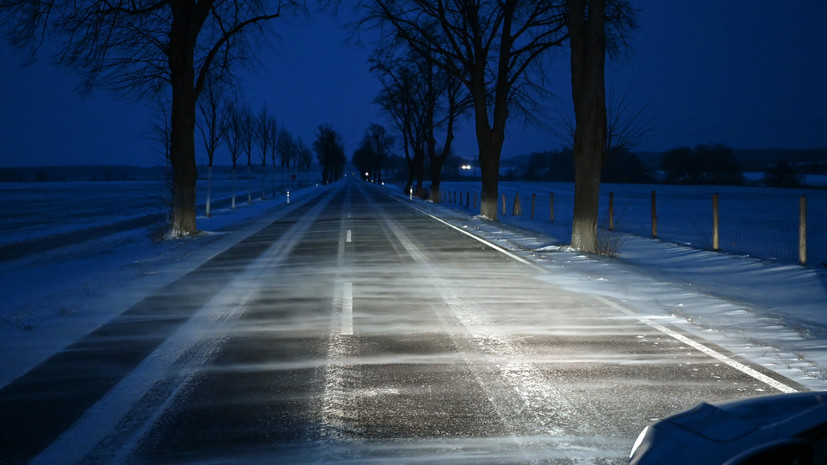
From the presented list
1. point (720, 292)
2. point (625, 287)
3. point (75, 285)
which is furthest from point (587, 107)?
point (75, 285)

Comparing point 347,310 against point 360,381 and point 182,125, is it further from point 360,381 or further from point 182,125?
point 182,125

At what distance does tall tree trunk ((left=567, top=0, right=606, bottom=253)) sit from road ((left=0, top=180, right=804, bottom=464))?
620 cm

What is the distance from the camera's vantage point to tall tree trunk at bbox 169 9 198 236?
21031 millimetres

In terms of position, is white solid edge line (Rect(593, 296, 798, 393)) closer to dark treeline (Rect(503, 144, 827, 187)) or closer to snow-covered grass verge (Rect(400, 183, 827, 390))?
snow-covered grass verge (Rect(400, 183, 827, 390))

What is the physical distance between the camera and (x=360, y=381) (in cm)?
602

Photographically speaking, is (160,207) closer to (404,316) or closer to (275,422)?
(404,316)

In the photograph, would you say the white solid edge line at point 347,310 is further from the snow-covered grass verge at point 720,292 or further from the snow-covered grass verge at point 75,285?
the snow-covered grass verge at point 720,292

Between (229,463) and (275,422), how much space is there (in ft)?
2.54

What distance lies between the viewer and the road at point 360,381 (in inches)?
180

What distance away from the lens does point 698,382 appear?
588 cm

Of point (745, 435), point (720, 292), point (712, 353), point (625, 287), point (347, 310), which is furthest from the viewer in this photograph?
point (625, 287)

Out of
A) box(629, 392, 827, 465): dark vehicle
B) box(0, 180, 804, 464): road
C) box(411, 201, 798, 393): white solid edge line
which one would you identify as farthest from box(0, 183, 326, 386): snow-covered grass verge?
box(411, 201, 798, 393): white solid edge line

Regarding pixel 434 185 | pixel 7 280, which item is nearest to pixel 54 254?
pixel 7 280

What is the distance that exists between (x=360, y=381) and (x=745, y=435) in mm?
3814
